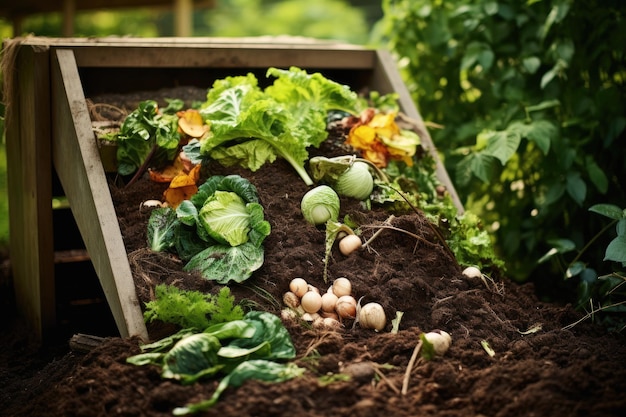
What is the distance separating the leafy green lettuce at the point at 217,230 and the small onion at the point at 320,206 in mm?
237

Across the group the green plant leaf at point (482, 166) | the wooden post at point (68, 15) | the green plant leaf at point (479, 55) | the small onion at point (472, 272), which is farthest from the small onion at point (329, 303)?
the wooden post at point (68, 15)

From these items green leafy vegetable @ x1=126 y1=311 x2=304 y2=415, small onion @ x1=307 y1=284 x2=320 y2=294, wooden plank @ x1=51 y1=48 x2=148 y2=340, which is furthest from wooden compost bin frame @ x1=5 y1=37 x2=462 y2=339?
small onion @ x1=307 y1=284 x2=320 y2=294

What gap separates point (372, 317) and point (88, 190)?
1.54 metres

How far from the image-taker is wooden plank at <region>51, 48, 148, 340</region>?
3.11 meters

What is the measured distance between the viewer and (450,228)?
12.3 ft

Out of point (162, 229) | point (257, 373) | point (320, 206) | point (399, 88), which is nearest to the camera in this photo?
point (257, 373)

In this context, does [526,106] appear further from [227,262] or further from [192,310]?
[192,310]

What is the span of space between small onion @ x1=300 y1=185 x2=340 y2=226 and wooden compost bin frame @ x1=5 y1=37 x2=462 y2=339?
0.89 metres

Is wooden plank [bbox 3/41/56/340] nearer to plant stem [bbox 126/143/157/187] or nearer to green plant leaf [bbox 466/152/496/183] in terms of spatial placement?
plant stem [bbox 126/143/157/187]

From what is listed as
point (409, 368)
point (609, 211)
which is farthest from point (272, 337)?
point (609, 211)

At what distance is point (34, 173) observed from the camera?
159 inches

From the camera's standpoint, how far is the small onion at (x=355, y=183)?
3.68m

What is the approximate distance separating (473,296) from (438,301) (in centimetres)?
19

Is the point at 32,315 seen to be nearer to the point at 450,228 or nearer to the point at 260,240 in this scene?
the point at 260,240
